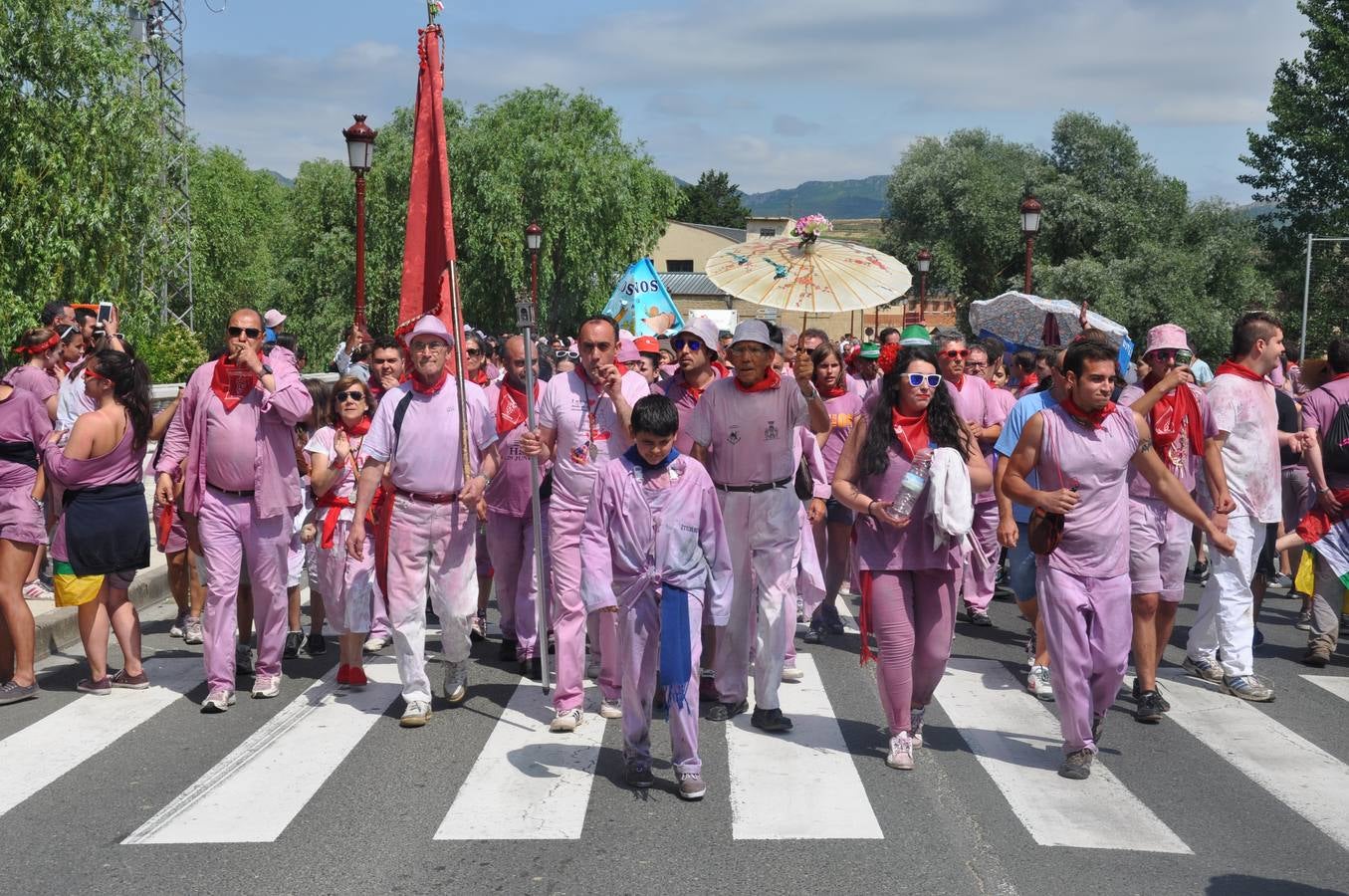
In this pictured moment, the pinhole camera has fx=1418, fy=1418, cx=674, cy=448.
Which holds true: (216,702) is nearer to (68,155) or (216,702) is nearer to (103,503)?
(103,503)

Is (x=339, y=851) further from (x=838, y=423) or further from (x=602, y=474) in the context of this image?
(x=838, y=423)

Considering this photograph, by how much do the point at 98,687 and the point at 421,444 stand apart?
2498 millimetres

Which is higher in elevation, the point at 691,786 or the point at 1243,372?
the point at 1243,372

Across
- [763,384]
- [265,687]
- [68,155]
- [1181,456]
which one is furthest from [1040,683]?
[68,155]

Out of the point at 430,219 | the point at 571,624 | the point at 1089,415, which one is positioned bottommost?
the point at 571,624

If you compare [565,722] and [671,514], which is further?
[565,722]

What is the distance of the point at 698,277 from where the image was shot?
89.4m

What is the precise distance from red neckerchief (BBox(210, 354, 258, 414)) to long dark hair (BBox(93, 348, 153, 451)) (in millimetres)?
408

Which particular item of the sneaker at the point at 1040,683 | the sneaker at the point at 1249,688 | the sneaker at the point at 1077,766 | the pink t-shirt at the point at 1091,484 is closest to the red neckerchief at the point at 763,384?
the pink t-shirt at the point at 1091,484

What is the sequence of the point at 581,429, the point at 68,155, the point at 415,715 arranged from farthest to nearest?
the point at 68,155
the point at 581,429
the point at 415,715

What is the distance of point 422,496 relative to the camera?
7.64 meters

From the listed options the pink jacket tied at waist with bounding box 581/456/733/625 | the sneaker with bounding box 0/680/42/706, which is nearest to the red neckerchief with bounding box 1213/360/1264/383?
the pink jacket tied at waist with bounding box 581/456/733/625

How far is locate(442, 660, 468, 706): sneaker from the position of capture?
26.0 feet

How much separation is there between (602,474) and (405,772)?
1.67 metres
